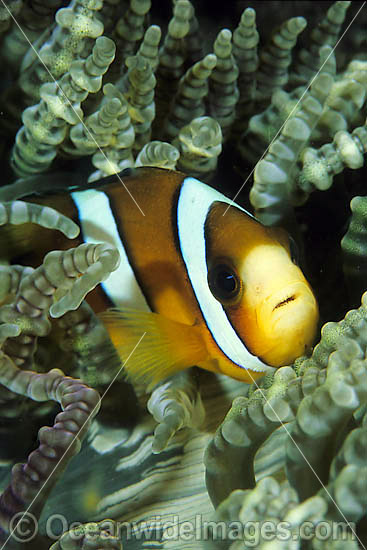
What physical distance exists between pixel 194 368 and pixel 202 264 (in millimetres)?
232

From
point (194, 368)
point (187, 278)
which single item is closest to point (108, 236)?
point (187, 278)

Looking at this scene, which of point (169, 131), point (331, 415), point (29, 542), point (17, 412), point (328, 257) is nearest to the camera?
point (331, 415)

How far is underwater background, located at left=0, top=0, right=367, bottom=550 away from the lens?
64cm

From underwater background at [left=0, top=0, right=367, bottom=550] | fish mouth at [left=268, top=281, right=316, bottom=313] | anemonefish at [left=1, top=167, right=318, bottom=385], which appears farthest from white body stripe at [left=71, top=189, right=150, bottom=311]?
fish mouth at [left=268, top=281, right=316, bottom=313]

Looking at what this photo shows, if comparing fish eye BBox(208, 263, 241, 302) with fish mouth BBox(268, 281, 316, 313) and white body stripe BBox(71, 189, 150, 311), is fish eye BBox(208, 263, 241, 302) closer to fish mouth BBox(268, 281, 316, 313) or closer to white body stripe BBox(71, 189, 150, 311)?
fish mouth BBox(268, 281, 316, 313)

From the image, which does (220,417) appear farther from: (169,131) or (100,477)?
(169,131)

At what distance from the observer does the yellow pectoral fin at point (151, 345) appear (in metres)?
0.93

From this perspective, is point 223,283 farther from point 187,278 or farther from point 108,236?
point 108,236

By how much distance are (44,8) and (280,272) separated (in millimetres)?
735

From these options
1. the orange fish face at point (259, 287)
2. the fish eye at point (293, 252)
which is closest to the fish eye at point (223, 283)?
the orange fish face at point (259, 287)

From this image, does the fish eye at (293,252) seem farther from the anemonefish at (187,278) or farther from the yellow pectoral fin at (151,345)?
the yellow pectoral fin at (151,345)

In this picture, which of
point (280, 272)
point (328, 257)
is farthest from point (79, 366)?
point (328, 257)

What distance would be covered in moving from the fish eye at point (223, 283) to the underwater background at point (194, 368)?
0.16 m

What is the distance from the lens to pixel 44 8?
1.09 metres
